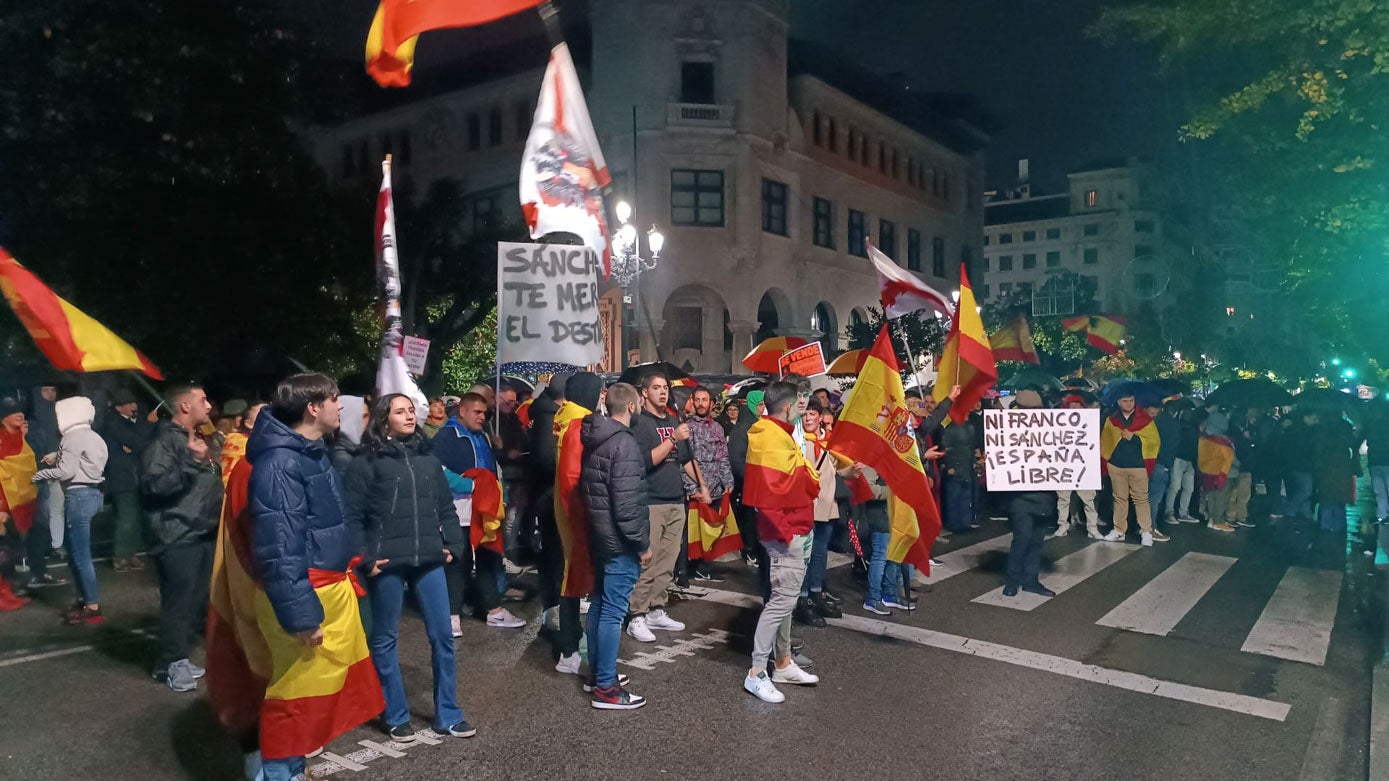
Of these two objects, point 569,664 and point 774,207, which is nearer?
point 569,664

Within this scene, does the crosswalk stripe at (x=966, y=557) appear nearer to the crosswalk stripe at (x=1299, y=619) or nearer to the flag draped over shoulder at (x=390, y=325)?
the crosswalk stripe at (x=1299, y=619)

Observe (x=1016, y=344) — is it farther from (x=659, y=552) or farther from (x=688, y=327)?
(x=688, y=327)

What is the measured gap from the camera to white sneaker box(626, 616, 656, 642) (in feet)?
23.1

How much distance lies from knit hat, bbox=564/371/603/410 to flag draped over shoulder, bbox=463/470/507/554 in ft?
5.33

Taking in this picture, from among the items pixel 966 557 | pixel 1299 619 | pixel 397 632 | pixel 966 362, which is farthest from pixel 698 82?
pixel 397 632

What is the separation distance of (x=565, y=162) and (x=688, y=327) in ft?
85.3

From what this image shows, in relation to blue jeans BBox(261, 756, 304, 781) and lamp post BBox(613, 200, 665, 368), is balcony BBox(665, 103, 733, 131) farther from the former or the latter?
blue jeans BBox(261, 756, 304, 781)

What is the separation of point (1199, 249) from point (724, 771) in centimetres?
9892

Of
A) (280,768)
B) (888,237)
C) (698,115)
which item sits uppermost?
(698,115)

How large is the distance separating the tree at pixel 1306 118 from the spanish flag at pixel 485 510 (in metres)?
10.1

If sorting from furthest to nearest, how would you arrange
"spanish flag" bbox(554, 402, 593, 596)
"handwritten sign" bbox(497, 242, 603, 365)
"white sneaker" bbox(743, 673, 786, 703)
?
"handwritten sign" bbox(497, 242, 603, 365) → "spanish flag" bbox(554, 402, 593, 596) → "white sneaker" bbox(743, 673, 786, 703)

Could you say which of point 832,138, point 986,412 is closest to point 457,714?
point 986,412

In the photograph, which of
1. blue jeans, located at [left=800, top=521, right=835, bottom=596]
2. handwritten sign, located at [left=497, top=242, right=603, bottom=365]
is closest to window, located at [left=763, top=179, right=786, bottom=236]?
handwritten sign, located at [left=497, top=242, right=603, bottom=365]

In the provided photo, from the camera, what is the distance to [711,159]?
32375 mm
